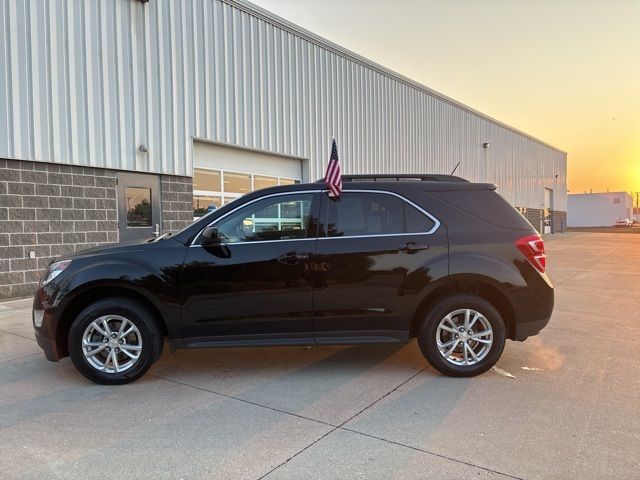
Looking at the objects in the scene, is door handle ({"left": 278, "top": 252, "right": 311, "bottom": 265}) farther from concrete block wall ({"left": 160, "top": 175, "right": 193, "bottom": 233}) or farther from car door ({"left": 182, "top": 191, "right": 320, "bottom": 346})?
concrete block wall ({"left": 160, "top": 175, "right": 193, "bottom": 233})

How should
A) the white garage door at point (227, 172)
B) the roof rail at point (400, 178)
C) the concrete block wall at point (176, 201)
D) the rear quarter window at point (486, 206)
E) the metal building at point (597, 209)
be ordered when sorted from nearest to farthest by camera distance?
the rear quarter window at point (486, 206) < the roof rail at point (400, 178) < the concrete block wall at point (176, 201) < the white garage door at point (227, 172) < the metal building at point (597, 209)

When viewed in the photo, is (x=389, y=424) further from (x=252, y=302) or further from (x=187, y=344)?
(x=187, y=344)

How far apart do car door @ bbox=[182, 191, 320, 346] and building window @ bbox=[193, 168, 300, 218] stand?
7585 mm

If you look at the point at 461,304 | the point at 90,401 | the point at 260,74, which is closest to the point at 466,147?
the point at 260,74

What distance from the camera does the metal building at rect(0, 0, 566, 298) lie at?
8891mm

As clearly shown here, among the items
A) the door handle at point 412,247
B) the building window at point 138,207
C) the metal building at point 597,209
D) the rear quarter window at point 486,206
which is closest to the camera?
the door handle at point 412,247

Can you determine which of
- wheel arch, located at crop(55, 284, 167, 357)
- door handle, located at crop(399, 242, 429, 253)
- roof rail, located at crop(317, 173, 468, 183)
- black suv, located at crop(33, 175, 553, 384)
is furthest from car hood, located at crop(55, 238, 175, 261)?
door handle, located at crop(399, 242, 429, 253)

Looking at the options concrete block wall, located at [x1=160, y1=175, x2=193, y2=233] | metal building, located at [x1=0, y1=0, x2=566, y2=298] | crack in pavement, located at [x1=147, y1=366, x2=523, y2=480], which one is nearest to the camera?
crack in pavement, located at [x1=147, y1=366, x2=523, y2=480]

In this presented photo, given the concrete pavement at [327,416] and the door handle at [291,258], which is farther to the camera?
the door handle at [291,258]

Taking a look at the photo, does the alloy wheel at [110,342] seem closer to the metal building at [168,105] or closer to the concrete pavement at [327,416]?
the concrete pavement at [327,416]

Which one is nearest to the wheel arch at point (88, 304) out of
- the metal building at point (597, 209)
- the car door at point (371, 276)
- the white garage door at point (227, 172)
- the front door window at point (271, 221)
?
the front door window at point (271, 221)

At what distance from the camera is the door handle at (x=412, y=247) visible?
14.7 feet

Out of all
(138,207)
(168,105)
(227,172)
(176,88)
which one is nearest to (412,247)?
(138,207)

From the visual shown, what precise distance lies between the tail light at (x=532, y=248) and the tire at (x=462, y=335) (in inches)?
23.2
